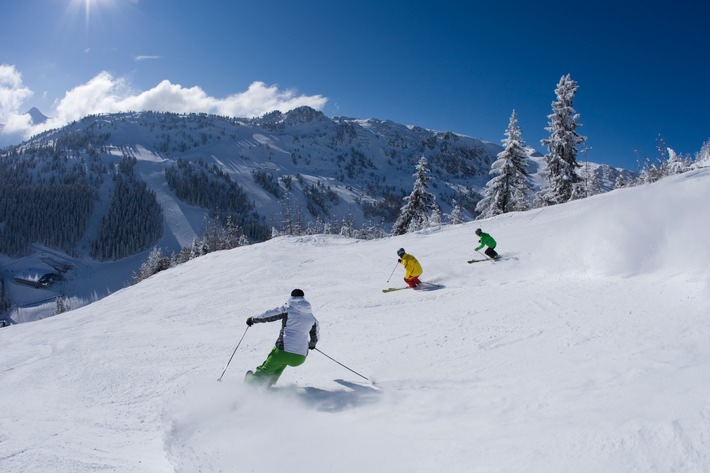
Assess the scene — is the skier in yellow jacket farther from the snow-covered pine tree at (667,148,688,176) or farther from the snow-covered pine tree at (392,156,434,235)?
the snow-covered pine tree at (667,148,688,176)

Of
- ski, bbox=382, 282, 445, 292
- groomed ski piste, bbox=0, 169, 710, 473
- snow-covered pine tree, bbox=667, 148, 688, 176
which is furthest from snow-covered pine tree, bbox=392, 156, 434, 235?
ski, bbox=382, 282, 445, 292

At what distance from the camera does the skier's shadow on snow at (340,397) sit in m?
6.02

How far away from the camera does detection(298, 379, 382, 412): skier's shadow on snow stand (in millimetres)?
6023

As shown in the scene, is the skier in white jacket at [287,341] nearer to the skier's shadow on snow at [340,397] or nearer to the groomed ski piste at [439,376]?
the groomed ski piste at [439,376]

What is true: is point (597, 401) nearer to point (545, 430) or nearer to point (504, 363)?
point (545, 430)

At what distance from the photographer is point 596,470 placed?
3.33 m

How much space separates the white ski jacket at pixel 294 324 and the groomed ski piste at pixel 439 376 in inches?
29.0

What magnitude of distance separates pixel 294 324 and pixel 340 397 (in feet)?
4.75

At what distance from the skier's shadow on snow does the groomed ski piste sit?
37 millimetres

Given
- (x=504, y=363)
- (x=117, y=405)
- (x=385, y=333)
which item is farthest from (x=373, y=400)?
(x=117, y=405)

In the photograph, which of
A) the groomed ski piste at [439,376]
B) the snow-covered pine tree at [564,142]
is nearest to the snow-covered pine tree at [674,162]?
the snow-covered pine tree at [564,142]

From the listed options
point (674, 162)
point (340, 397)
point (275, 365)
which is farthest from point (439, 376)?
point (674, 162)

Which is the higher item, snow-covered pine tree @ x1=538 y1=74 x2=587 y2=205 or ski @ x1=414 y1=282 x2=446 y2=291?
snow-covered pine tree @ x1=538 y1=74 x2=587 y2=205

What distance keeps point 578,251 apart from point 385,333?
22.9ft
